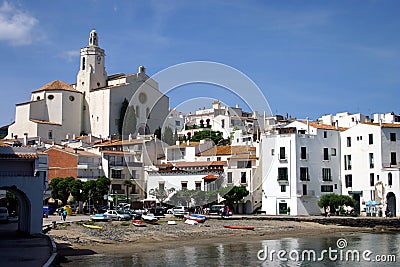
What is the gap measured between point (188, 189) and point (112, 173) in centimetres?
1155

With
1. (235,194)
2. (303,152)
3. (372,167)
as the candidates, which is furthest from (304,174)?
(235,194)

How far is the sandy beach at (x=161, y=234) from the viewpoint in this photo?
122ft

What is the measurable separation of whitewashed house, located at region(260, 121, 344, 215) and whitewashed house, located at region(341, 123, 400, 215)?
1.76 metres

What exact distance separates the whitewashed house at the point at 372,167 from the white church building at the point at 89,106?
50.2 m

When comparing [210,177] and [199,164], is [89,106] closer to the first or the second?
[199,164]

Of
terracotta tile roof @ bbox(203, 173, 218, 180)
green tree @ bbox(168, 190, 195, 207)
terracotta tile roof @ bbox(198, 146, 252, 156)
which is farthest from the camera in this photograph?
terracotta tile roof @ bbox(198, 146, 252, 156)

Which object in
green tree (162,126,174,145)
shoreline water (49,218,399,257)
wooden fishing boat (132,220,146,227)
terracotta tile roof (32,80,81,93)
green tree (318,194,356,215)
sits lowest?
shoreline water (49,218,399,257)

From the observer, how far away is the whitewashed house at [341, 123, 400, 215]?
204 feet

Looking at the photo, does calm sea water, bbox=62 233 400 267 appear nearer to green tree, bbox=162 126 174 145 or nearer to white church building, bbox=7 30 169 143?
green tree, bbox=162 126 174 145

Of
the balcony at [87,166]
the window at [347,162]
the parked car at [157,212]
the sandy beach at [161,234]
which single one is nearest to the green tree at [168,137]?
the balcony at [87,166]

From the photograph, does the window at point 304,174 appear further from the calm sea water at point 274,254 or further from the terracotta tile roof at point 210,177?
the calm sea water at point 274,254

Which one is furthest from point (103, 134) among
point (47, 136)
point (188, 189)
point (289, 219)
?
point (289, 219)

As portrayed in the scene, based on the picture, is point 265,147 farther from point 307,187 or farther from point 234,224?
point 234,224

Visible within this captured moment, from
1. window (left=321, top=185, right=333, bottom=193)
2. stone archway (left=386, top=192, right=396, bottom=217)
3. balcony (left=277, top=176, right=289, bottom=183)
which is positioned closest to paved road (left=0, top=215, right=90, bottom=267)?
balcony (left=277, top=176, right=289, bottom=183)
